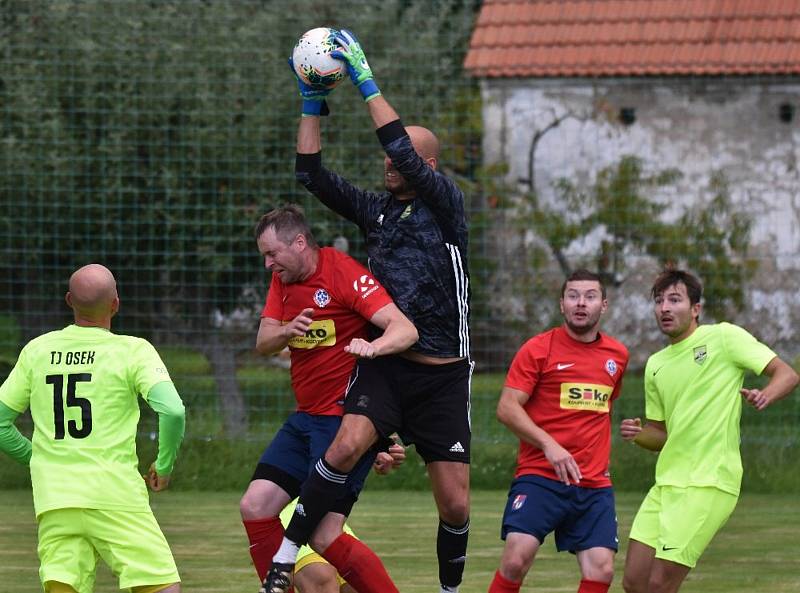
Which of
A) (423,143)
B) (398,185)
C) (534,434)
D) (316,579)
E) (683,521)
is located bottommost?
(316,579)

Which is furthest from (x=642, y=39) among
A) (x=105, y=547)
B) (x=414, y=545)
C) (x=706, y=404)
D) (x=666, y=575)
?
(x=105, y=547)

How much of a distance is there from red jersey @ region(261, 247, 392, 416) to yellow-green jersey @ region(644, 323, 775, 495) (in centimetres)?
150

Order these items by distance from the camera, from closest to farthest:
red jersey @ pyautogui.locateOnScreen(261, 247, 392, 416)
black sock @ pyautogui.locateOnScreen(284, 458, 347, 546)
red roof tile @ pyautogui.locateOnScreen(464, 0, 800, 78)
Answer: black sock @ pyautogui.locateOnScreen(284, 458, 347, 546)
red jersey @ pyautogui.locateOnScreen(261, 247, 392, 416)
red roof tile @ pyautogui.locateOnScreen(464, 0, 800, 78)

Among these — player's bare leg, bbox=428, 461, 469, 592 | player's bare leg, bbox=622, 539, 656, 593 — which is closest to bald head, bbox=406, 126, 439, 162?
player's bare leg, bbox=428, 461, 469, 592

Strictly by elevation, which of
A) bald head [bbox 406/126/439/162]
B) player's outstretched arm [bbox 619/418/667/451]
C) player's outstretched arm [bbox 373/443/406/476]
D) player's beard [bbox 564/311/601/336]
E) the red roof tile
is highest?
the red roof tile

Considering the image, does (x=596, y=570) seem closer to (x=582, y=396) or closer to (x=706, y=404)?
(x=582, y=396)

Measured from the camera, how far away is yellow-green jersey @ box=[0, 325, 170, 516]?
229 inches

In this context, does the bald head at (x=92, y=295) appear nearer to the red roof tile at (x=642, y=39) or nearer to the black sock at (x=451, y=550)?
the black sock at (x=451, y=550)

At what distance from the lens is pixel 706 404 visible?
282 inches

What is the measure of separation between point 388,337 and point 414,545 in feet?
12.2

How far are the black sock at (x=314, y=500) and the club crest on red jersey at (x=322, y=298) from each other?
0.72 meters

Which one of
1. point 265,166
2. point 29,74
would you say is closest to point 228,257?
point 265,166

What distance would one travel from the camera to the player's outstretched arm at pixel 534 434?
6867mm

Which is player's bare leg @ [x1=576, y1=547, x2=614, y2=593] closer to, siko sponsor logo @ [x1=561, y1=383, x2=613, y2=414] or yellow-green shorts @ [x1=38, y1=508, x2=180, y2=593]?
siko sponsor logo @ [x1=561, y1=383, x2=613, y2=414]
